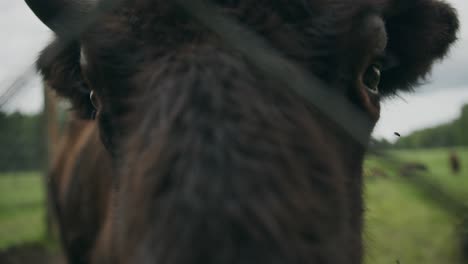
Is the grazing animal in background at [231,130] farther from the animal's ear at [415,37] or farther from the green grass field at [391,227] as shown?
the green grass field at [391,227]

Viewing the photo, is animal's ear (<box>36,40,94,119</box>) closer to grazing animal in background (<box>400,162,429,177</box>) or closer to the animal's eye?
the animal's eye

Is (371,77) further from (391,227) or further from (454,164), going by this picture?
(454,164)

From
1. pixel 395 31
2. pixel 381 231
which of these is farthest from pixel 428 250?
pixel 395 31

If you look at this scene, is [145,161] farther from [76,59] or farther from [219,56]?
[76,59]

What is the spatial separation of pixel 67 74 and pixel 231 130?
6.24ft

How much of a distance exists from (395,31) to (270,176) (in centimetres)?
168

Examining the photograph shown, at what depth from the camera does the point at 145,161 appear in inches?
60.7

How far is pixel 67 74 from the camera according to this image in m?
2.98

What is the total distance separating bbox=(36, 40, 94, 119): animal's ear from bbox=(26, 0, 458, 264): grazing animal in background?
28.4 inches

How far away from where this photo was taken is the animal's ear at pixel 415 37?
2.66 metres

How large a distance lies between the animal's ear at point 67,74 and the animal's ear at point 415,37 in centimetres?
182

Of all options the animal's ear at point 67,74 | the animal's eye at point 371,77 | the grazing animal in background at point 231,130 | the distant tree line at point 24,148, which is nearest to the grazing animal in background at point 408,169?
the grazing animal in background at point 231,130

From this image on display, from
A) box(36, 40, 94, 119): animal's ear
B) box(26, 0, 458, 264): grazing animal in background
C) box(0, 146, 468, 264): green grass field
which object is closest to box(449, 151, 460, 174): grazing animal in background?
box(0, 146, 468, 264): green grass field

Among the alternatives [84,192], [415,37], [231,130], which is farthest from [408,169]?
[84,192]
